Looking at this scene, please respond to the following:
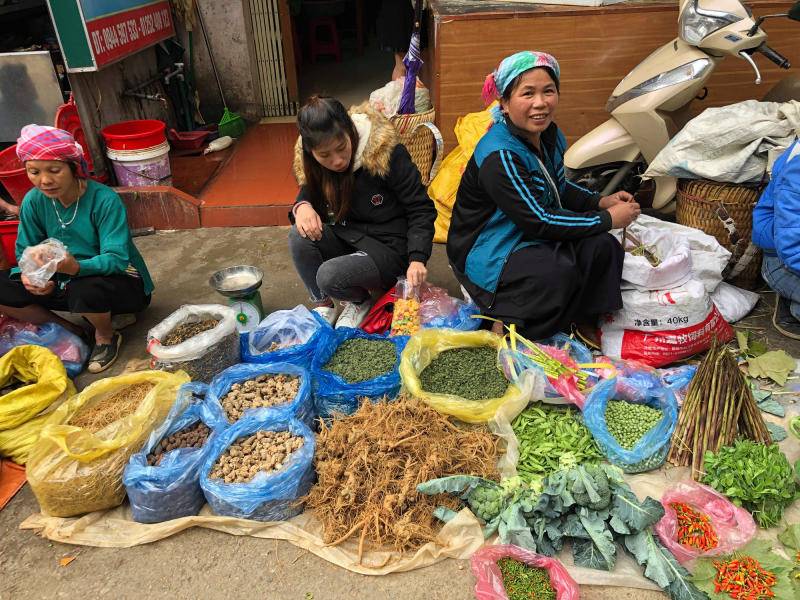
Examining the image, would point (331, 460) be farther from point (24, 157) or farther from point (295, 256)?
point (24, 157)

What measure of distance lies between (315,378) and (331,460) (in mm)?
447

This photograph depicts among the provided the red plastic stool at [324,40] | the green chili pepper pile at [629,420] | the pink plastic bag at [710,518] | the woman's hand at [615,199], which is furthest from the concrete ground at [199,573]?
the red plastic stool at [324,40]

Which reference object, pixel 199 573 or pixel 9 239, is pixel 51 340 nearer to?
pixel 9 239

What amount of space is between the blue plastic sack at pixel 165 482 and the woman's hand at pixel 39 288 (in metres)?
1.05

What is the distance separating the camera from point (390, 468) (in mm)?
2068

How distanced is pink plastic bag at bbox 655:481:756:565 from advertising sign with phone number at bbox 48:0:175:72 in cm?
458

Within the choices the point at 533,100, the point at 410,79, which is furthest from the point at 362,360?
the point at 410,79

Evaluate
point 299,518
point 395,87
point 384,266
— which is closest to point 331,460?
point 299,518

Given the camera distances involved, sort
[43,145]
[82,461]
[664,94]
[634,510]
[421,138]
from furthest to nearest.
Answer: [421,138] → [664,94] → [43,145] → [82,461] → [634,510]

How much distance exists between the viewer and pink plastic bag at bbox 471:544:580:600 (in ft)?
5.71

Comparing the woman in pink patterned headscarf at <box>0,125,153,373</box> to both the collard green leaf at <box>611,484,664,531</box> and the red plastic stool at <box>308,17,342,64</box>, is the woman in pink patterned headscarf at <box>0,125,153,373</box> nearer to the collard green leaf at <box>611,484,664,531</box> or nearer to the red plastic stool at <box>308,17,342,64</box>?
the collard green leaf at <box>611,484,664,531</box>

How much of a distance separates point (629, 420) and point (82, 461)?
2107 millimetres

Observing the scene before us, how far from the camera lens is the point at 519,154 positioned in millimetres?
2459

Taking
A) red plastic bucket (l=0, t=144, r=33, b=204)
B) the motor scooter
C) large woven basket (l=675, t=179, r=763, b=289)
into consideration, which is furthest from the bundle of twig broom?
red plastic bucket (l=0, t=144, r=33, b=204)
